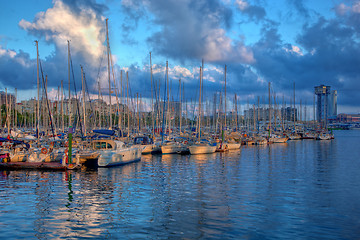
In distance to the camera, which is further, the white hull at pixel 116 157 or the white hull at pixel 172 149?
the white hull at pixel 172 149

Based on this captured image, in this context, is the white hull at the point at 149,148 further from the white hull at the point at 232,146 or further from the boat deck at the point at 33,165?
the boat deck at the point at 33,165

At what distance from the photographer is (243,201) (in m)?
22.2

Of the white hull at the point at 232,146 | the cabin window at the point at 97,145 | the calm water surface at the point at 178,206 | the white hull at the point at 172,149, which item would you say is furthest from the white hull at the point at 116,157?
the white hull at the point at 232,146

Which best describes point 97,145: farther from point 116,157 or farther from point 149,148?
point 149,148

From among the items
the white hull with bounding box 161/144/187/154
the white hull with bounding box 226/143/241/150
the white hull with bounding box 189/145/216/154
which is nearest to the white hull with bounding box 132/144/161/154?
the white hull with bounding box 161/144/187/154

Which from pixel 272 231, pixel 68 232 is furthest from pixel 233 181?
pixel 68 232

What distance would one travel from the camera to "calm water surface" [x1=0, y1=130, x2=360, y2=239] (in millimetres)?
15922

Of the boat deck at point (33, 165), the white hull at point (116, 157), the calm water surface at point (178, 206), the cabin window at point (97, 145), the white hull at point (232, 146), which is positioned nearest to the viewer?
the calm water surface at point (178, 206)

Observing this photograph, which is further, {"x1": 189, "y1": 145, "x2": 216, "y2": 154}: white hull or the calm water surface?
{"x1": 189, "y1": 145, "x2": 216, "y2": 154}: white hull

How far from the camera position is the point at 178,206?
67.8 feet

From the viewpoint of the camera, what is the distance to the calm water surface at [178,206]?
52.2 feet

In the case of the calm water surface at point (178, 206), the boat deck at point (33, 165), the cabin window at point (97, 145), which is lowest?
the calm water surface at point (178, 206)

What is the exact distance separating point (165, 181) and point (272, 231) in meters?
15.4

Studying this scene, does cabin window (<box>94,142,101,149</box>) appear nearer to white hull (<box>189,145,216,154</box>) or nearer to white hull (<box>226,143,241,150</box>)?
white hull (<box>189,145,216,154</box>)
